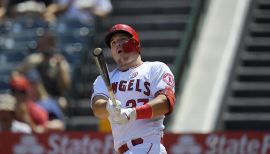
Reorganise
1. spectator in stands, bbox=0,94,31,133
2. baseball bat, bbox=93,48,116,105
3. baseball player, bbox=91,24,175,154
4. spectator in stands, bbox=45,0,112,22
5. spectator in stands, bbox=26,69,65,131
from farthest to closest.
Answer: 1. spectator in stands, bbox=45,0,112,22
2. spectator in stands, bbox=26,69,65,131
3. spectator in stands, bbox=0,94,31,133
4. baseball player, bbox=91,24,175,154
5. baseball bat, bbox=93,48,116,105

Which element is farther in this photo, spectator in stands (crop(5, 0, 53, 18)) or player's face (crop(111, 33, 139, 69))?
spectator in stands (crop(5, 0, 53, 18))

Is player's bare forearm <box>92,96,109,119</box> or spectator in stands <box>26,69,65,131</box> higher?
player's bare forearm <box>92,96,109,119</box>

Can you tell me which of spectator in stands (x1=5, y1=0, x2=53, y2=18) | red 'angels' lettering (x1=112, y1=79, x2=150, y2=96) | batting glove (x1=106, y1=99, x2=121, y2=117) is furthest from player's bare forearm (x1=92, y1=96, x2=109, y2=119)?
spectator in stands (x1=5, y1=0, x2=53, y2=18)

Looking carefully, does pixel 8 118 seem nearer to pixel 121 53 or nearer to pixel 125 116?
pixel 121 53

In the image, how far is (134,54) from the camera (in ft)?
22.1

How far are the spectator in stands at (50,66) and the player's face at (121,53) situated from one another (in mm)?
5503

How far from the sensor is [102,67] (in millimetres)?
6246

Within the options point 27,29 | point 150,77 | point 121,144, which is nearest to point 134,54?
point 150,77

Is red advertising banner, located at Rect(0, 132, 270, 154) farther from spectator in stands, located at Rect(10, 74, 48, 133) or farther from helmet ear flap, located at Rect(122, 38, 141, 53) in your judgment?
helmet ear flap, located at Rect(122, 38, 141, 53)

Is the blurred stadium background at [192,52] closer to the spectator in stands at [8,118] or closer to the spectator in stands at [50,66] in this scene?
the spectator in stands at [50,66]

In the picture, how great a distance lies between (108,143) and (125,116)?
327 centimetres

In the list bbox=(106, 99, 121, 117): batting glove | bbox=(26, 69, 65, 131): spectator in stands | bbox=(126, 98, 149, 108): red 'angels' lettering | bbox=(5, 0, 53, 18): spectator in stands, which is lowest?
bbox=(26, 69, 65, 131): spectator in stands

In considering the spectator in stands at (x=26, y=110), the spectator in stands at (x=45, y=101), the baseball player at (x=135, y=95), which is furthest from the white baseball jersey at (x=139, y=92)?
→ the spectator in stands at (x=45, y=101)

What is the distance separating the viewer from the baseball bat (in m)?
6.15
